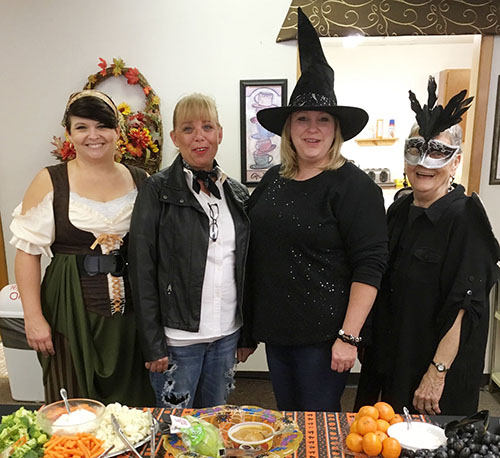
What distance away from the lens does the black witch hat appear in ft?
4.85

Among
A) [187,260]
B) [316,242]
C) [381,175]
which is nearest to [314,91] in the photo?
[316,242]

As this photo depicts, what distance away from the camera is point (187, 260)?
1.51 m

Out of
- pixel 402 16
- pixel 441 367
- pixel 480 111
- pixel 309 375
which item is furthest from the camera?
pixel 480 111

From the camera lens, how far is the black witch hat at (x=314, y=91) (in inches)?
58.2

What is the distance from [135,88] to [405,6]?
1583mm

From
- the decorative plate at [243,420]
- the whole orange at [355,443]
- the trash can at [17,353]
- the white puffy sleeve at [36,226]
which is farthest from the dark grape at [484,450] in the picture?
the trash can at [17,353]

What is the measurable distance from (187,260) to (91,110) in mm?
636

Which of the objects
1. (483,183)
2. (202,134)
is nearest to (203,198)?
(202,134)

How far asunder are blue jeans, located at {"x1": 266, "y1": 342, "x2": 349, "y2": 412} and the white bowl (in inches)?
17.1

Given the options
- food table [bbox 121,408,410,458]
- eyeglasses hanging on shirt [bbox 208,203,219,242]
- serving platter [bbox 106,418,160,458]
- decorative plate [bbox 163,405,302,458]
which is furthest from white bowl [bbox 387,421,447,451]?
eyeglasses hanging on shirt [bbox 208,203,219,242]

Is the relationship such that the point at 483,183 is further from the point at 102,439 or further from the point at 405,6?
the point at 102,439

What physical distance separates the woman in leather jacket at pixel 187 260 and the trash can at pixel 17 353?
127cm

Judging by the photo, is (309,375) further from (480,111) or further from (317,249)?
(480,111)

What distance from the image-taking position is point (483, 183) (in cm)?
262
